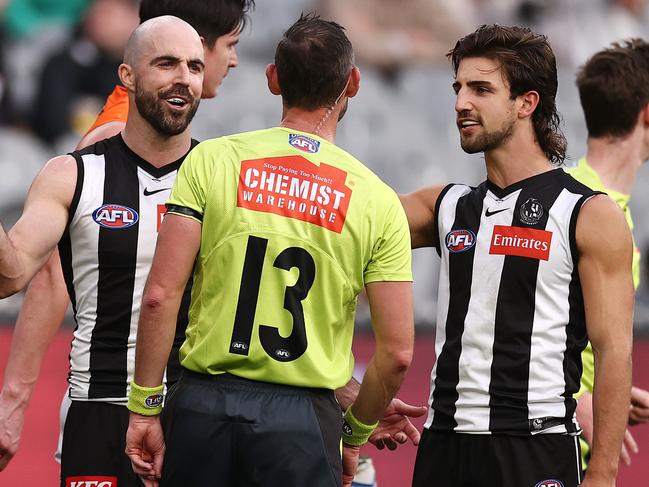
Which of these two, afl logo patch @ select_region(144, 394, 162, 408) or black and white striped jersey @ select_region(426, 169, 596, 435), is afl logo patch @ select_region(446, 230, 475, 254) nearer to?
black and white striped jersey @ select_region(426, 169, 596, 435)

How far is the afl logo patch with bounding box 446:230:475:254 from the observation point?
14.0 ft

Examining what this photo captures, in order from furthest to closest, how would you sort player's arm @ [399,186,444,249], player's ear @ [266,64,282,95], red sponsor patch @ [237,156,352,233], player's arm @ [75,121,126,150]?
player's arm @ [75,121,126,150]
player's arm @ [399,186,444,249]
player's ear @ [266,64,282,95]
red sponsor patch @ [237,156,352,233]

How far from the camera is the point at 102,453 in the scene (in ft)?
14.4

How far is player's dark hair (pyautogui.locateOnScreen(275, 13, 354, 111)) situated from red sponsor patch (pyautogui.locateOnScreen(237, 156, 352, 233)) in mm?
244

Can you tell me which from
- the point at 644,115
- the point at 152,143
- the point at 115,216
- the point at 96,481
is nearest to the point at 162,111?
the point at 152,143

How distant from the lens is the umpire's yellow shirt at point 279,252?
372 cm

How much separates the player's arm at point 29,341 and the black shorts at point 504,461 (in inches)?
63.6

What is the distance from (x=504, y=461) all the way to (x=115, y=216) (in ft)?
5.47

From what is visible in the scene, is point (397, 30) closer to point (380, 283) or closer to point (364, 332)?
point (364, 332)

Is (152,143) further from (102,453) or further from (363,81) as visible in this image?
(363,81)

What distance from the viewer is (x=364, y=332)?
15375 millimetres

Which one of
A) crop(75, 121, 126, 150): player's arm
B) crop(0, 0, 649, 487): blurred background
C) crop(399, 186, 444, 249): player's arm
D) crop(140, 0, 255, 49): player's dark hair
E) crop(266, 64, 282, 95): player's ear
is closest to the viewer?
crop(266, 64, 282, 95): player's ear

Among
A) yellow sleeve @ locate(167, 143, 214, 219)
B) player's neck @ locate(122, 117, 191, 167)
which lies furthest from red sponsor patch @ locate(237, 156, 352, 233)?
player's neck @ locate(122, 117, 191, 167)

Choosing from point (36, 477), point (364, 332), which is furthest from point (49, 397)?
point (364, 332)
